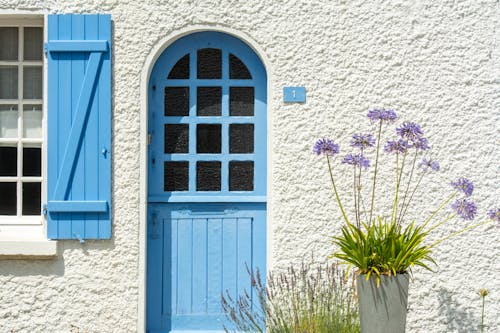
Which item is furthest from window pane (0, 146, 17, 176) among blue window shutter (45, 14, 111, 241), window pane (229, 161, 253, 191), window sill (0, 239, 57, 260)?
window pane (229, 161, 253, 191)

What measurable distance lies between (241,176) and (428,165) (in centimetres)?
161

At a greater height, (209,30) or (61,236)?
(209,30)

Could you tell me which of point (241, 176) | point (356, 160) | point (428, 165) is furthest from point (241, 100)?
point (428, 165)

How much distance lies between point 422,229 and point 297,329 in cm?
138

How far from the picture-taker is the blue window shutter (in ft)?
20.2

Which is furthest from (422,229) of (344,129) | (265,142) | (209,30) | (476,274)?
(209,30)

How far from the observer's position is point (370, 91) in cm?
628

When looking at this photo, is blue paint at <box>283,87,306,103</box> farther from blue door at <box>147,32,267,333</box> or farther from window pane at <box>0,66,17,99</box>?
window pane at <box>0,66,17,99</box>

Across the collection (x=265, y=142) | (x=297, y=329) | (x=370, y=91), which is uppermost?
(x=370, y=91)

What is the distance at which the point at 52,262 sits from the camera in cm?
621

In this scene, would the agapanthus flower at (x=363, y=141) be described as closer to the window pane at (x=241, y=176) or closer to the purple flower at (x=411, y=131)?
the purple flower at (x=411, y=131)

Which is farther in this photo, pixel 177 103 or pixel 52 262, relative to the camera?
pixel 177 103

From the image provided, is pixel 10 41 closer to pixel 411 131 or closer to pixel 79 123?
pixel 79 123

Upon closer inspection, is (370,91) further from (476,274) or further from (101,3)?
(101,3)
